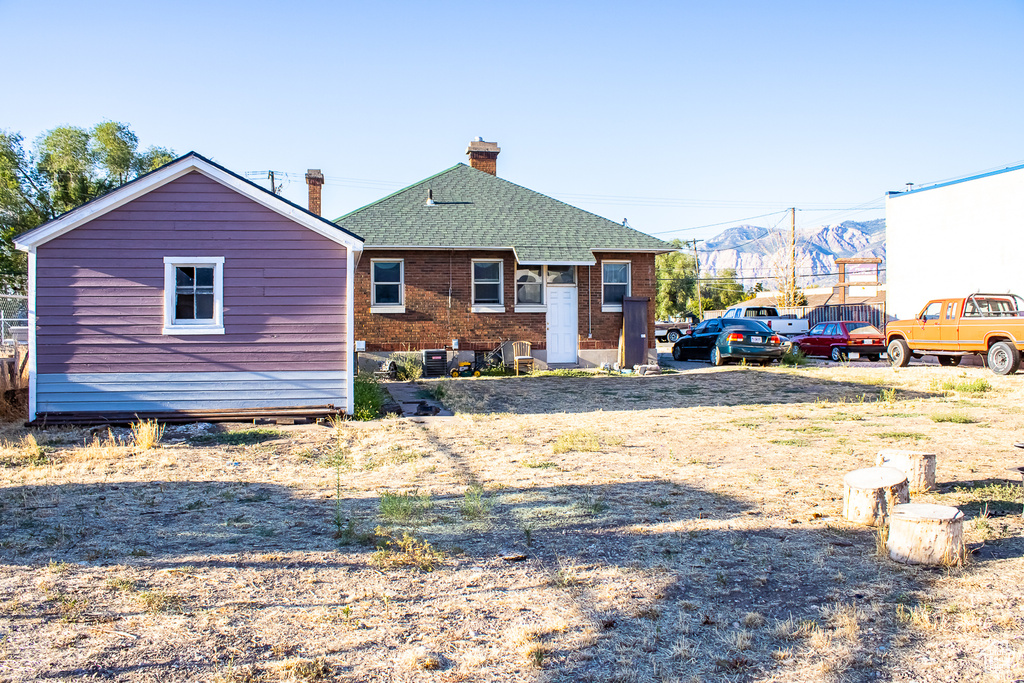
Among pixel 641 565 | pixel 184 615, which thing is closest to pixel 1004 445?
pixel 641 565

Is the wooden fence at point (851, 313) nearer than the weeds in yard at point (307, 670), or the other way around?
the weeds in yard at point (307, 670)

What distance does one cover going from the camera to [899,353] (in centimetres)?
2238

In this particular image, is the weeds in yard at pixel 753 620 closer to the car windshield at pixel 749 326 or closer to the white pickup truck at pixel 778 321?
the car windshield at pixel 749 326

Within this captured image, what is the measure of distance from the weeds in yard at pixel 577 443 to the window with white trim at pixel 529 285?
10805 millimetres

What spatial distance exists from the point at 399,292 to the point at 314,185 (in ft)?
16.7

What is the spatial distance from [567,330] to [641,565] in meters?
16.4

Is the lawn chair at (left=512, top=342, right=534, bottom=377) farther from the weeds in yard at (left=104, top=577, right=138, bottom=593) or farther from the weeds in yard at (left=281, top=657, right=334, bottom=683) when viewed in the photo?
the weeds in yard at (left=281, top=657, right=334, bottom=683)

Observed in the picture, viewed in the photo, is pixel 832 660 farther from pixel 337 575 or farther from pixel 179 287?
pixel 179 287

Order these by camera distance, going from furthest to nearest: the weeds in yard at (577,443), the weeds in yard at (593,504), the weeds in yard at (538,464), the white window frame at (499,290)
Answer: the white window frame at (499,290)
the weeds in yard at (577,443)
the weeds in yard at (538,464)
the weeds in yard at (593,504)

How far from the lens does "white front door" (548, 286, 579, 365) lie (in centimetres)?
2147

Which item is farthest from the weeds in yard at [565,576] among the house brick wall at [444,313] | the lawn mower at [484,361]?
the house brick wall at [444,313]

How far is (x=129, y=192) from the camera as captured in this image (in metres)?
11.6

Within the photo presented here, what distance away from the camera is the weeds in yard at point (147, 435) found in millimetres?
9891

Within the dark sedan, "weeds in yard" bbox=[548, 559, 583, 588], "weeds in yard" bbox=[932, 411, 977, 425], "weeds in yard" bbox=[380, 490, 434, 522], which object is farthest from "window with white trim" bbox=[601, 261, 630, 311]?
"weeds in yard" bbox=[548, 559, 583, 588]
